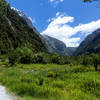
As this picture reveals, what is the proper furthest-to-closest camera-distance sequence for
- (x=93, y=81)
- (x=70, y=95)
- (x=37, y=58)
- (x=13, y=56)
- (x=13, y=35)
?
(x=13, y=35) → (x=37, y=58) → (x=13, y=56) → (x=93, y=81) → (x=70, y=95)

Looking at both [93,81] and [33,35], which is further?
[33,35]

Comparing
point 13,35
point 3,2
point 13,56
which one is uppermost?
point 13,35

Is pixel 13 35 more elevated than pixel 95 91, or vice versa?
pixel 13 35

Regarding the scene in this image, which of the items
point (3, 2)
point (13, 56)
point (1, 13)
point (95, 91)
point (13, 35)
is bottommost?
point (95, 91)

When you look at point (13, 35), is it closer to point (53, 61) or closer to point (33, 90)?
point (53, 61)

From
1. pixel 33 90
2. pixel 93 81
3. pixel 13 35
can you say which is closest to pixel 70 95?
pixel 33 90

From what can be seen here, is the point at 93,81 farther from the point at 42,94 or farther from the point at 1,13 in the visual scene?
the point at 1,13

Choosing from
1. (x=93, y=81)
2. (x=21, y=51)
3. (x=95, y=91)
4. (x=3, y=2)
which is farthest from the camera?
(x=21, y=51)

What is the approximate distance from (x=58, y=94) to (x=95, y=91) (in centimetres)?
326

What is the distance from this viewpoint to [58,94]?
28.7 ft

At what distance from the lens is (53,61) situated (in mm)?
73000

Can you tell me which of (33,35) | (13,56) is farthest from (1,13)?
(33,35)

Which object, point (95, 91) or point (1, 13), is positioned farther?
point (1, 13)

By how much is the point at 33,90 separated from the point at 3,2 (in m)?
16.3
